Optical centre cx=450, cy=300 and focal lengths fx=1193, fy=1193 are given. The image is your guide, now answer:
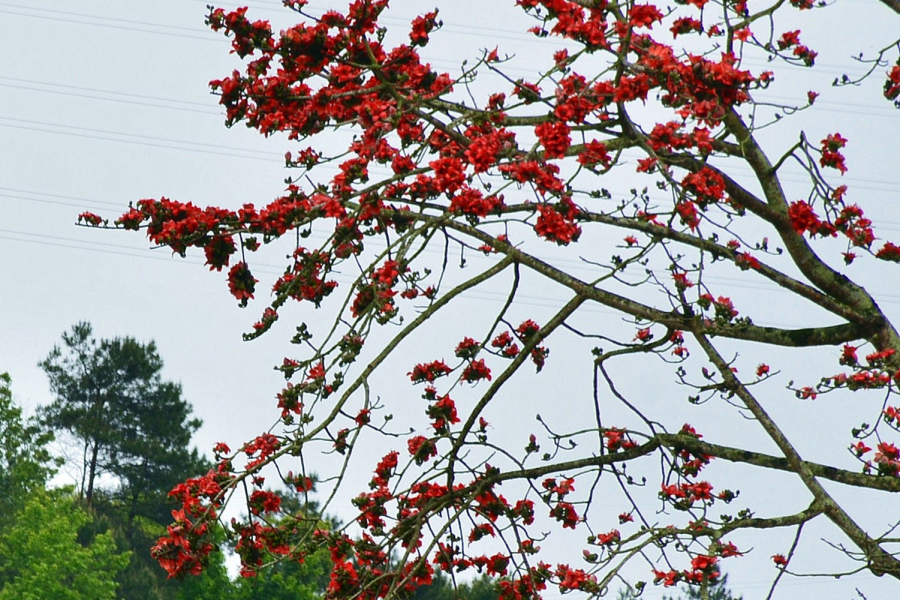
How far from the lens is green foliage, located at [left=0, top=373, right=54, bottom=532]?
32719 mm

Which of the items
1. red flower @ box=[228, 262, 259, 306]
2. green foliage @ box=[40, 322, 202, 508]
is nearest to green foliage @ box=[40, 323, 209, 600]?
green foliage @ box=[40, 322, 202, 508]

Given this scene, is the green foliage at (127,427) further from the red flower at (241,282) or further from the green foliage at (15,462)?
the red flower at (241,282)

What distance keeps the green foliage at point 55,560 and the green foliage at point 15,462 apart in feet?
12.9

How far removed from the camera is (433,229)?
6918 mm

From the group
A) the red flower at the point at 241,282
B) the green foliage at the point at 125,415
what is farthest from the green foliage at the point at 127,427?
the red flower at the point at 241,282

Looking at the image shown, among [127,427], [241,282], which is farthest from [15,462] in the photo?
[241,282]

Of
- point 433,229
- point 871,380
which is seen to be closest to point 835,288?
point 871,380

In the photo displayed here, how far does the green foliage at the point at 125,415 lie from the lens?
116ft

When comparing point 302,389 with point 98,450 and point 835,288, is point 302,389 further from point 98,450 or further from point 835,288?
point 98,450

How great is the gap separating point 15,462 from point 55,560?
7.41m

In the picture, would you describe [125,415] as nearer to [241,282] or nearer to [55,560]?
[55,560]

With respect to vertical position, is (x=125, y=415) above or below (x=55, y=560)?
above

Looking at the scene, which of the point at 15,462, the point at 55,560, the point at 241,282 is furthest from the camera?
the point at 15,462

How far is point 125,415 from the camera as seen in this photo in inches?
1441
